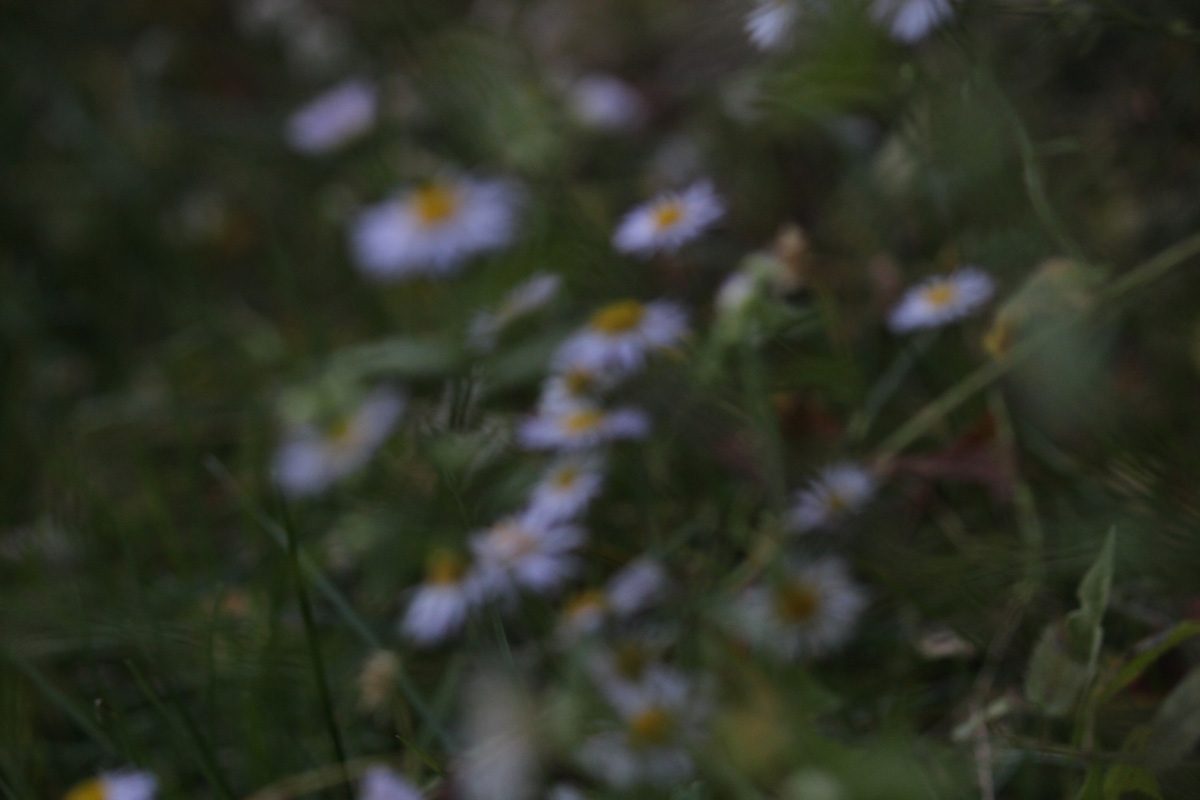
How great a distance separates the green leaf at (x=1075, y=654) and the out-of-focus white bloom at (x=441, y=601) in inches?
12.9

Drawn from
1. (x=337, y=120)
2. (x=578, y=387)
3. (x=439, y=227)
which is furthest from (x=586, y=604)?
(x=337, y=120)

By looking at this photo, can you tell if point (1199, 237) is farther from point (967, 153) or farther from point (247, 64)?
point (247, 64)

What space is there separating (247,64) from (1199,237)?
5.64 ft

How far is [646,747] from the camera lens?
0.55m

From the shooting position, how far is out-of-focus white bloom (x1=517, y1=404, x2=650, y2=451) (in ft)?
2.52

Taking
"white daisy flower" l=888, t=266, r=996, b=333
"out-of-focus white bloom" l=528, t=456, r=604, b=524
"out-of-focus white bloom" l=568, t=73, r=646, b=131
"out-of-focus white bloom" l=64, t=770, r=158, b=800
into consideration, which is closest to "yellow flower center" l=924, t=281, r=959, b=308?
"white daisy flower" l=888, t=266, r=996, b=333

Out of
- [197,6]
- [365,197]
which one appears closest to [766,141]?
[365,197]

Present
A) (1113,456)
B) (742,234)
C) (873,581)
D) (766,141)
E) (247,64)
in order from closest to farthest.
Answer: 1. (1113,456)
2. (873,581)
3. (742,234)
4. (766,141)
5. (247,64)

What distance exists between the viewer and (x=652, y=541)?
745 mm

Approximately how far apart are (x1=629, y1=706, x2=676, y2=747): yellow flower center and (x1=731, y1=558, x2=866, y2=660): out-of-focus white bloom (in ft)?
0.35

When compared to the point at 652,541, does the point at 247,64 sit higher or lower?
higher

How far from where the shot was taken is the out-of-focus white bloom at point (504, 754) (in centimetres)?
58

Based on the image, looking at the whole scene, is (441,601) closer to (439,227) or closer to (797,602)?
(797,602)

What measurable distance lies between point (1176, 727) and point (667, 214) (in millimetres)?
415
